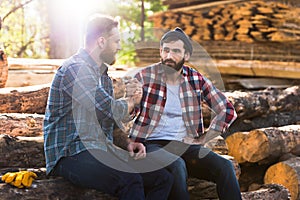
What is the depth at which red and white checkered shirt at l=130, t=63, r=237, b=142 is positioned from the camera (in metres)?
3.67

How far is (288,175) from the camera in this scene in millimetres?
4891

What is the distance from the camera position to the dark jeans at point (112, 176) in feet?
9.64

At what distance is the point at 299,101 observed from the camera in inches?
253

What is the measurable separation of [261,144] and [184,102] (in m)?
1.66

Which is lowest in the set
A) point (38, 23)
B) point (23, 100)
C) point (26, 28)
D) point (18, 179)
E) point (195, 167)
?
point (195, 167)

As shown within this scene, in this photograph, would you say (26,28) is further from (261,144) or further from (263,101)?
(261,144)

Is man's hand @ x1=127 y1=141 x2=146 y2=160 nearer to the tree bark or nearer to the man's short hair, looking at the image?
the man's short hair

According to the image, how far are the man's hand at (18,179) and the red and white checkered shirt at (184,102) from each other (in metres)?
0.91

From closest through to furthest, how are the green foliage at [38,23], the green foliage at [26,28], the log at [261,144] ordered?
1. the log at [261,144]
2. the green foliage at [26,28]
3. the green foliage at [38,23]

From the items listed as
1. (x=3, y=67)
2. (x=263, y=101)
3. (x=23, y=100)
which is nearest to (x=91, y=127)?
(x=23, y=100)

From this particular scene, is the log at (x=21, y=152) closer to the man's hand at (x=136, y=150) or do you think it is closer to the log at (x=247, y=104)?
the man's hand at (x=136, y=150)

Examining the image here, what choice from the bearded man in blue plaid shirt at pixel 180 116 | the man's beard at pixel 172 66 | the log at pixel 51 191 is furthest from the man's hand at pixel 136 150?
the man's beard at pixel 172 66

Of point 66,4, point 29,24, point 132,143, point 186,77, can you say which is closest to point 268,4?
point 66,4

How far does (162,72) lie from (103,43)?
0.72 meters
